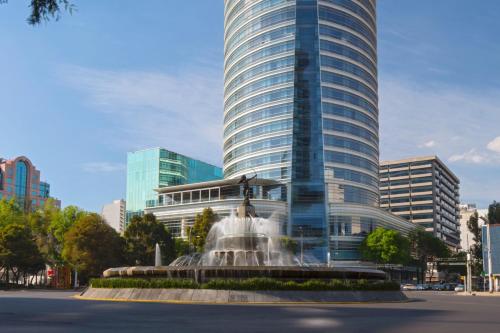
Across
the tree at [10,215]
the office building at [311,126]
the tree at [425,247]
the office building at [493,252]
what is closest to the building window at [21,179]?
the office building at [311,126]

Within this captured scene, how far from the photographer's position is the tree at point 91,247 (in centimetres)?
6712

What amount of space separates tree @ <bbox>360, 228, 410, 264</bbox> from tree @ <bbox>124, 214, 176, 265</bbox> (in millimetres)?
36167

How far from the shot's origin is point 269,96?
10975cm

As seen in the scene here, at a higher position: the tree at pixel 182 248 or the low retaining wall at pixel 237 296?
the tree at pixel 182 248

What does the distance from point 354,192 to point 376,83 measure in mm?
26920

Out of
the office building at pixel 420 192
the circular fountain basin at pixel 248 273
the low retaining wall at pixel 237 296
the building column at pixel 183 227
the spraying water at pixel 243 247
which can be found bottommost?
the low retaining wall at pixel 237 296

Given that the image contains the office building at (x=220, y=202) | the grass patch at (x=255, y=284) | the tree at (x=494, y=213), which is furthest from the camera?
the office building at (x=220, y=202)

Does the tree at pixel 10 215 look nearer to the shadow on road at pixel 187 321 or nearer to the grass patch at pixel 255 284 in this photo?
the grass patch at pixel 255 284

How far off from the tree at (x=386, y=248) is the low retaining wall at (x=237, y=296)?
210 feet

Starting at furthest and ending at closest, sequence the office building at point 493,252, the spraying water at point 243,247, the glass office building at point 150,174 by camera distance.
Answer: the glass office building at point 150,174, the office building at point 493,252, the spraying water at point 243,247

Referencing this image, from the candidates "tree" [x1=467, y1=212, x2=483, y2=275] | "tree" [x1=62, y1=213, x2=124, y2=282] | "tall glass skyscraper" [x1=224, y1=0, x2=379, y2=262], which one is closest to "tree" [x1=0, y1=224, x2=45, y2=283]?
"tree" [x1=62, y1=213, x2=124, y2=282]

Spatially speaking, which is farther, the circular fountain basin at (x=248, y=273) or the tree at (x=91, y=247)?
the tree at (x=91, y=247)

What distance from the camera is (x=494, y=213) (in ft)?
326

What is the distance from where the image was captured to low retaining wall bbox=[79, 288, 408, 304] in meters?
27.3
